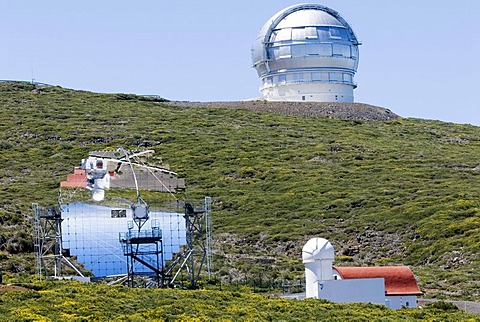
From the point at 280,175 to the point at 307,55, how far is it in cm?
2446

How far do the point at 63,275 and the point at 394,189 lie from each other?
29961mm

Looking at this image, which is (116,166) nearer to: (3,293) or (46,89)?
(3,293)

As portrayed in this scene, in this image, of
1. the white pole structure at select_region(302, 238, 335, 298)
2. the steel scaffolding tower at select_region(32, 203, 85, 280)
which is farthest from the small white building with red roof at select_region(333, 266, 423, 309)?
the steel scaffolding tower at select_region(32, 203, 85, 280)

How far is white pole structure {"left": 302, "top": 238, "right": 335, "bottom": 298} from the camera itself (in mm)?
42812

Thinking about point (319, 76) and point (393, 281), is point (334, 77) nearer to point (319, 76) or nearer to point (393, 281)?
point (319, 76)

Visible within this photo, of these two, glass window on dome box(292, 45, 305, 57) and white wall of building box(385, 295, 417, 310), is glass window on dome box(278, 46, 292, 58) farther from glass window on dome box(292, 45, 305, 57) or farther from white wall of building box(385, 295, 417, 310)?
white wall of building box(385, 295, 417, 310)

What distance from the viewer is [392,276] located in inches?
1752

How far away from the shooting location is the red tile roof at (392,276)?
1727 inches

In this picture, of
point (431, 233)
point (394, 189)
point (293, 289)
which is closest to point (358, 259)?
point (431, 233)

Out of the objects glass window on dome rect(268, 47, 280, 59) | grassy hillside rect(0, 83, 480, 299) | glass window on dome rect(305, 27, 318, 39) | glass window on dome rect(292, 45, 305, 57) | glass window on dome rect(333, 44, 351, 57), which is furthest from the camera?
glass window on dome rect(333, 44, 351, 57)

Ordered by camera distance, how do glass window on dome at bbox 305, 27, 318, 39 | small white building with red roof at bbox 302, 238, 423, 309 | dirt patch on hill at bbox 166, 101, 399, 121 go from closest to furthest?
1. small white building with red roof at bbox 302, 238, 423, 309
2. glass window on dome at bbox 305, 27, 318, 39
3. dirt patch on hill at bbox 166, 101, 399, 121

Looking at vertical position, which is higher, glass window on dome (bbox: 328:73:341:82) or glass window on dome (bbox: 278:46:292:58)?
glass window on dome (bbox: 278:46:292:58)

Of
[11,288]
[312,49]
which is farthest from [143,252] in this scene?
[312,49]

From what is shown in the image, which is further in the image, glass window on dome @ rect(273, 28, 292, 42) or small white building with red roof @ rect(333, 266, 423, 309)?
glass window on dome @ rect(273, 28, 292, 42)
